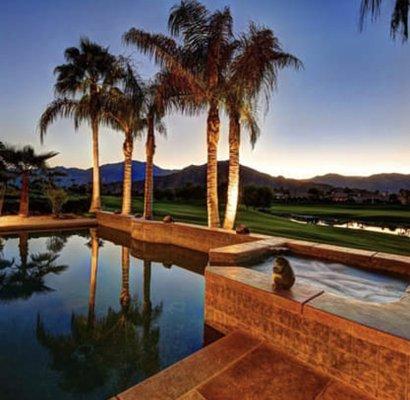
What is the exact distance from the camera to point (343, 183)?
4213 inches

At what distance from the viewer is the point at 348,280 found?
555cm

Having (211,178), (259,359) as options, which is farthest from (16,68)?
(259,359)

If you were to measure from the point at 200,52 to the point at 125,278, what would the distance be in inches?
318

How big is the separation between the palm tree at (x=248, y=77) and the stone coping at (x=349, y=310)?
6.62 meters

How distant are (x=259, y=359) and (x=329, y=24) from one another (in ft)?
38.7

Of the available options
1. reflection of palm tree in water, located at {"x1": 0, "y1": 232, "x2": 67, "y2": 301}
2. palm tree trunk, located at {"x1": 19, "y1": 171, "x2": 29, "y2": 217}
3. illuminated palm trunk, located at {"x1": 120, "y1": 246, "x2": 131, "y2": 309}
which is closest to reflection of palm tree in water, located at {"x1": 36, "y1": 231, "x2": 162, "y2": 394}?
illuminated palm trunk, located at {"x1": 120, "y1": 246, "x2": 131, "y2": 309}

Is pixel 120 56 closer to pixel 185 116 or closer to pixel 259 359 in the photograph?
pixel 185 116

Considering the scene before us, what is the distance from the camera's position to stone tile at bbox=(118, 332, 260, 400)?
2770 millimetres

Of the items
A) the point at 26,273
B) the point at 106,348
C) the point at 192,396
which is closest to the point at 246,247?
the point at 106,348

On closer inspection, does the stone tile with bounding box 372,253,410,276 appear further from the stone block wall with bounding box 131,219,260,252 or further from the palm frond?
the palm frond

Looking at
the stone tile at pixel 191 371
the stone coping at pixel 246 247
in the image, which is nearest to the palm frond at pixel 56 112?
the stone coping at pixel 246 247

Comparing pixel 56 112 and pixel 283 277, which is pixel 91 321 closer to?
pixel 283 277

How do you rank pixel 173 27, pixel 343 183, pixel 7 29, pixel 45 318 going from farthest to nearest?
pixel 343 183 → pixel 7 29 → pixel 173 27 → pixel 45 318

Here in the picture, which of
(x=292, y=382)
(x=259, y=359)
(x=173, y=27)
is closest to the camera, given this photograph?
(x=292, y=382)
